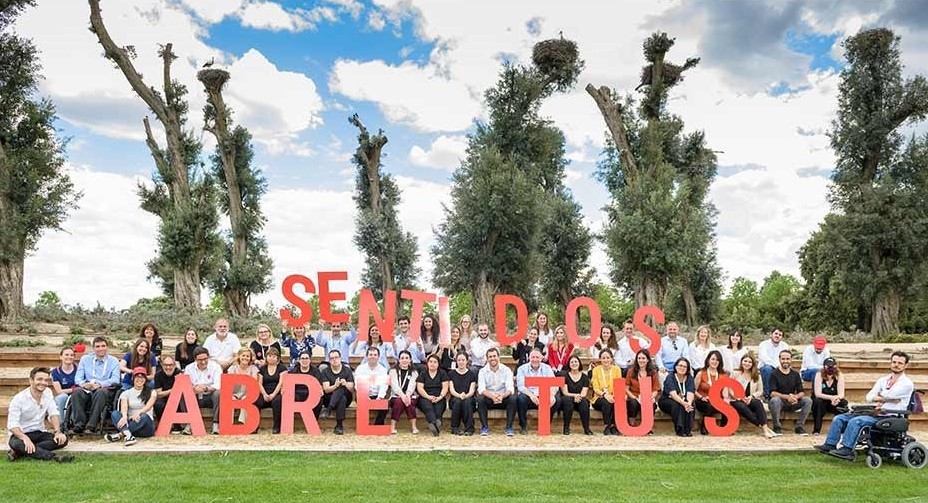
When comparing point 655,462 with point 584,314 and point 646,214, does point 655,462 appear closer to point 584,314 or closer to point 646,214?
point 646,214

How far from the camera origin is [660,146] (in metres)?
26.5

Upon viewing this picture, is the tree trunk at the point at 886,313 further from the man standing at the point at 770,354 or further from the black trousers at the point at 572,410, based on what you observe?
the black trousers at the point at 572,410

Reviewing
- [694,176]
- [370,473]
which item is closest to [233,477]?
[370,473]

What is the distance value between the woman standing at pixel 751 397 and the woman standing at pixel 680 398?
0.66 m

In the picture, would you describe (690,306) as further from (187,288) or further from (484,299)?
(187,288)

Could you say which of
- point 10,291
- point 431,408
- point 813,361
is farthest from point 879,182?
point 10,291

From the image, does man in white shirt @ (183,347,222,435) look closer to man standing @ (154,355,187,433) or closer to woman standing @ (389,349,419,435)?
man standing @ (154,355,187,433)

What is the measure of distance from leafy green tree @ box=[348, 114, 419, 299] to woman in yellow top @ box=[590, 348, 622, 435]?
1580 centimetres

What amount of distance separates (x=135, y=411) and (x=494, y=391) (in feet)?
16.1

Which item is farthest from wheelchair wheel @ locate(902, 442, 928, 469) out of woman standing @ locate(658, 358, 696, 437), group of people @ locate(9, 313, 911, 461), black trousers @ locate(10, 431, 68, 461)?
black trousers @ locate(10, 431, 68, 461)

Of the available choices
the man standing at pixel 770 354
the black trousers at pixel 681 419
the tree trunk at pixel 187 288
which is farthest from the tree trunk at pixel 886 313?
the tree trunk at pixel 187 288

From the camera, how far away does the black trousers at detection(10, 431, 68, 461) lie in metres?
8.07

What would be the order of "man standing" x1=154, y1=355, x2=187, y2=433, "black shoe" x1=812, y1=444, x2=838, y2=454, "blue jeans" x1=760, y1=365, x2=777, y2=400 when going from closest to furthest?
"black shoe" x1=812, y1=444, x2=838, y2=454, "man standing" x1=154, y1=355, x2=187, y2=433, "blue jeans" x1=760, y1=365, x2=777, y2=400

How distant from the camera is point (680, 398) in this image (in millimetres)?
10172
